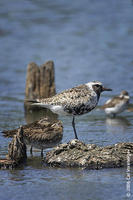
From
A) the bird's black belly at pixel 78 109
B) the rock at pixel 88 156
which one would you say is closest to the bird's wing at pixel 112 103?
the bird's black belly at pixel 78 109

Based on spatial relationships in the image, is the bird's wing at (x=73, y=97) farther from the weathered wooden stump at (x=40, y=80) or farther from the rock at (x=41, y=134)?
the weathered wooden stump at (x=40, y=80)

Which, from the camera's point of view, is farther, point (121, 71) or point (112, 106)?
point (121, 71)

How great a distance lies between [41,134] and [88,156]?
128 centimetres

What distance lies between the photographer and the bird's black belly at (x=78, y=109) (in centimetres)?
1134

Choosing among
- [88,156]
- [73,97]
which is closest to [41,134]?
[88,156]

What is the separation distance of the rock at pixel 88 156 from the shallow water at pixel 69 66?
0.19 m

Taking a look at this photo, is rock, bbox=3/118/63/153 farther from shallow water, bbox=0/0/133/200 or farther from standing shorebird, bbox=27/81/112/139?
standing shorebird, bbox=27/81/112/139

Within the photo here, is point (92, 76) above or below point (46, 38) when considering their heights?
below

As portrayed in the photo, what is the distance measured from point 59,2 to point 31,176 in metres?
24.3

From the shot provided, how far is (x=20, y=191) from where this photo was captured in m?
7.49

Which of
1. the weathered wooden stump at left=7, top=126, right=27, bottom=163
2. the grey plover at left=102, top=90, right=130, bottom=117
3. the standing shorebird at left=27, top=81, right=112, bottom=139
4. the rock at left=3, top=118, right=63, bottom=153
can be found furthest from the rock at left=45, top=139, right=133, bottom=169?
the grey plover at left=102, top=90, right=130, bottom=117

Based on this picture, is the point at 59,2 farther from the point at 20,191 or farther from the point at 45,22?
the point at 20,191

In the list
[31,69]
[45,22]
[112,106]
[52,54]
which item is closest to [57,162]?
[112,106]

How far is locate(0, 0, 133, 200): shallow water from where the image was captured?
25.5 ft
